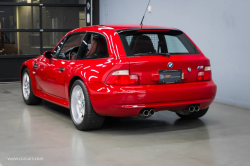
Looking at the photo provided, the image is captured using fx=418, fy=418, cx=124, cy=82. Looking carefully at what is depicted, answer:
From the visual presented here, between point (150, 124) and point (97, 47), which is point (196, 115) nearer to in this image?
point (150, 124)

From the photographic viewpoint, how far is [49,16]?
13.1 meters

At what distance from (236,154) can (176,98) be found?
45.4 inches

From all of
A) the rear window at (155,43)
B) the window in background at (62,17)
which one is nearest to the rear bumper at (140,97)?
the rear window at (155,43)

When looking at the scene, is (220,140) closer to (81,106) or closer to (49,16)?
(81,106)

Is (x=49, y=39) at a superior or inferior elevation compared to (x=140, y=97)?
superior

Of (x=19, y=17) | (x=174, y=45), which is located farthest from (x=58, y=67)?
(x=19, y=17)

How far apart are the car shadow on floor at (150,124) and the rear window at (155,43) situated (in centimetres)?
106

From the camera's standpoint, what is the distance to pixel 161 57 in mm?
5426

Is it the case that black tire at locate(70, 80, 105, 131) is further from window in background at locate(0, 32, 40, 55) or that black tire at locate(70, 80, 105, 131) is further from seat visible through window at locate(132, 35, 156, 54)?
window in background at locate(0, 32, 40, 55)

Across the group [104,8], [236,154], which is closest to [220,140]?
[236,154]

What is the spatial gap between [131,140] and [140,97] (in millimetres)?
547

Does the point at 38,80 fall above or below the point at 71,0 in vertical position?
below

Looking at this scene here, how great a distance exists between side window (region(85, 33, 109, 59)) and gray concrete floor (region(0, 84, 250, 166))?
1033 mm

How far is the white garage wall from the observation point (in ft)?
24.6
